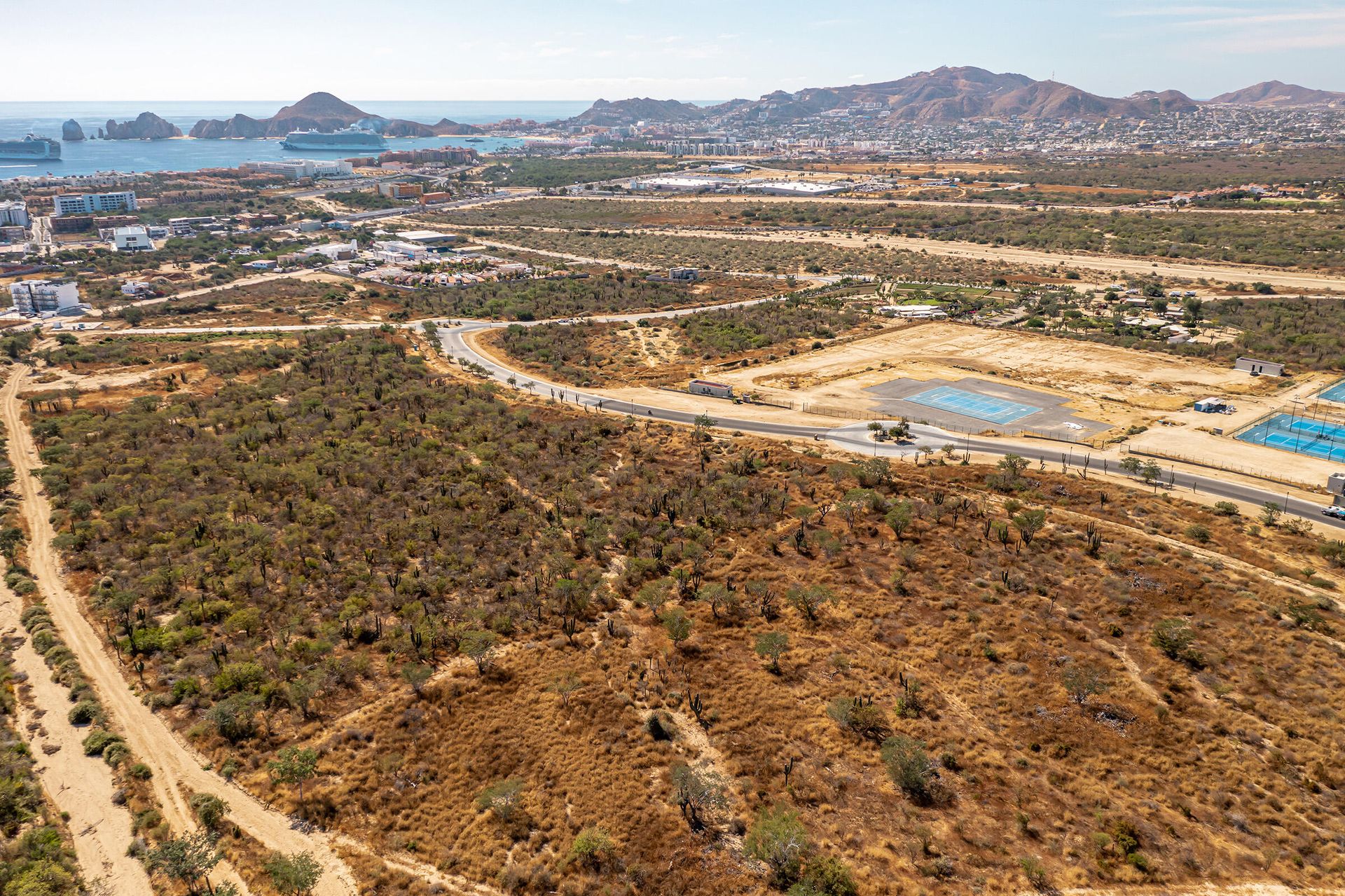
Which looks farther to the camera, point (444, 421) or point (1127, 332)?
point (1127, 332)

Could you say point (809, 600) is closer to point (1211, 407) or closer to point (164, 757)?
point (164, 757)

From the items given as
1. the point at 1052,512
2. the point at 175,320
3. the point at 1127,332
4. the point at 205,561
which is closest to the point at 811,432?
the point at 1052,512

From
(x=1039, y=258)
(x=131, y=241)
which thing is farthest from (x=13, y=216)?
(x=1039, y=258)

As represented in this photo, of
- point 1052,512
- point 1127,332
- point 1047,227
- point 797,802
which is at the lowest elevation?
point 797,802

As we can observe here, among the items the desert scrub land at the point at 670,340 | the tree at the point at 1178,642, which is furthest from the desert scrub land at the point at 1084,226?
the tree at the point at 1178,642

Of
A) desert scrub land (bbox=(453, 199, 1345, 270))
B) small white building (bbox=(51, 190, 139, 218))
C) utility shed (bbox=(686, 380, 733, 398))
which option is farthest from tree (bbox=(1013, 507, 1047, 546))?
small white building (bbox=(51, 190, 139, 218))

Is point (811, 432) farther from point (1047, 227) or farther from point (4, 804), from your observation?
point (1047, 227)

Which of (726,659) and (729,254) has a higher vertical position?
(729,254)
